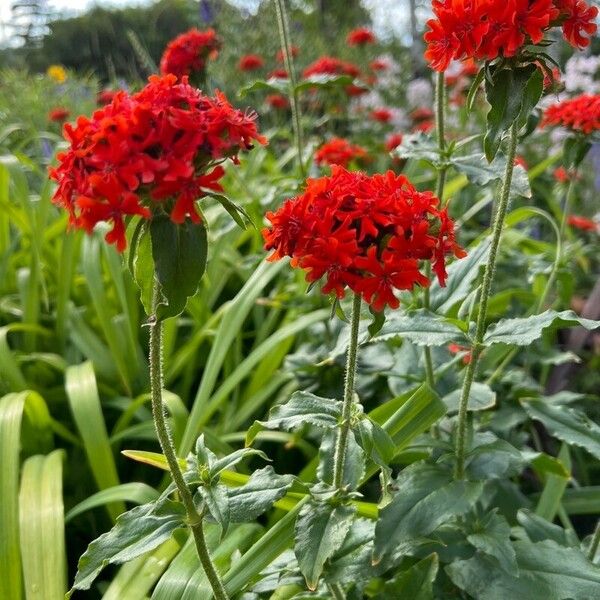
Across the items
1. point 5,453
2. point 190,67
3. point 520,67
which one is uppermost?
point 190,67

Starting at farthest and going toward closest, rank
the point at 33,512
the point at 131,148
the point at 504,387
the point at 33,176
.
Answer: the point at 33,176 < the point at 504,387 < the point at 33,512 < the point at 131,148

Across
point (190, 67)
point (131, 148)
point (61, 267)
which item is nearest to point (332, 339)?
point (61, 267)

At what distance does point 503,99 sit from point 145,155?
517mm

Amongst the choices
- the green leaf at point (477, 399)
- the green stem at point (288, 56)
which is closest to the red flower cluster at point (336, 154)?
the green stem at point (288, 56)

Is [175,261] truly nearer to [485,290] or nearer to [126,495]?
[485,290]

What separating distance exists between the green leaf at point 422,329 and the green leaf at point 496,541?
32 centimetres

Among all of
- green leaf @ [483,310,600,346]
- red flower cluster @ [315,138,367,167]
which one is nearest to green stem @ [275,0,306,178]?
red flower cluster @ [315,138,367,167]

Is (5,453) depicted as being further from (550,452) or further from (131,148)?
(550,452)

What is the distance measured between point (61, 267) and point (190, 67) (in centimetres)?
77

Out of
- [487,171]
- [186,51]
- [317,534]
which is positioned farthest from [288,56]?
[317,534]

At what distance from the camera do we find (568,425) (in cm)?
131

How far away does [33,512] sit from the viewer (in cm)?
134

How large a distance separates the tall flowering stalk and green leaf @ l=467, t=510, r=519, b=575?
554 mm

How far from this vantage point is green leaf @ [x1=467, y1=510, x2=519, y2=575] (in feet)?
3.51
